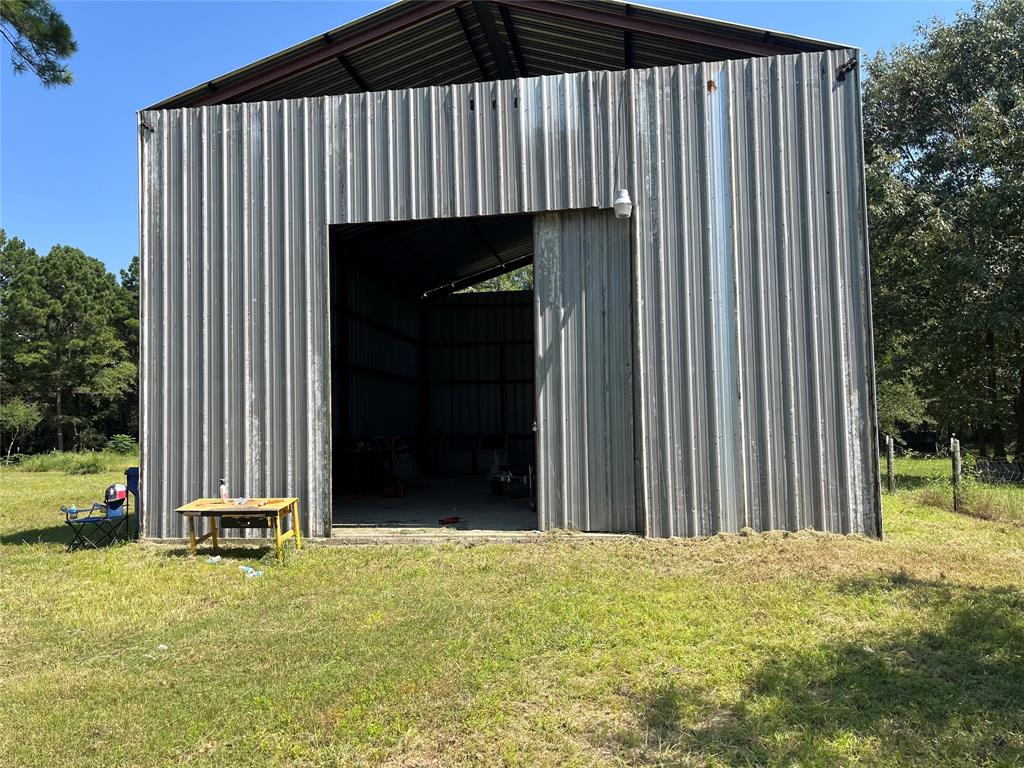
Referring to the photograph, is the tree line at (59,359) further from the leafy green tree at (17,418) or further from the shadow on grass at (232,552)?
the shadow on grass at (232,552)

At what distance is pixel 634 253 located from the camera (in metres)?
8.59

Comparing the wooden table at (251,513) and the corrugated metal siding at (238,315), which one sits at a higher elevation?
the corrugated metal siding at (238,315)

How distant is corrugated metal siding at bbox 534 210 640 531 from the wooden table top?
10.4 feet

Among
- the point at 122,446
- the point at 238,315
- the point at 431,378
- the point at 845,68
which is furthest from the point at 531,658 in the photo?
the point at 122,446

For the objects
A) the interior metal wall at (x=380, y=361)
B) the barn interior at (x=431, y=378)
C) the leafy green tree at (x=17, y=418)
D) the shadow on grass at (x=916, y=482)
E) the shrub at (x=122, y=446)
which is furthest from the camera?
the shrub at (x=122, y=446)

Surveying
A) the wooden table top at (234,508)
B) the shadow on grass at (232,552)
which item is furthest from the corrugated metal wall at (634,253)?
the wooden table top at (234,508)

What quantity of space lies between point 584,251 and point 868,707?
20.2 ft

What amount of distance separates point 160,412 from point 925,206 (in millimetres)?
17360

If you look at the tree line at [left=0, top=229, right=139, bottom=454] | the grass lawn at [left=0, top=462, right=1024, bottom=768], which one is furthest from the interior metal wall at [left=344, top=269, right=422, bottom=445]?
the tree line at [left=0, top=229, right=139, bottom=454]

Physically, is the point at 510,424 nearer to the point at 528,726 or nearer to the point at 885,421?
the point at 885,421

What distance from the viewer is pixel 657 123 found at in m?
8.58

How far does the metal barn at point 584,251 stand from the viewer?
8.23 meters

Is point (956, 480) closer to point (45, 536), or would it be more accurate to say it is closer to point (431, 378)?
point (45, 536)

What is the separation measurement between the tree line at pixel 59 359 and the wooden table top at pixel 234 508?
92.8 feet
